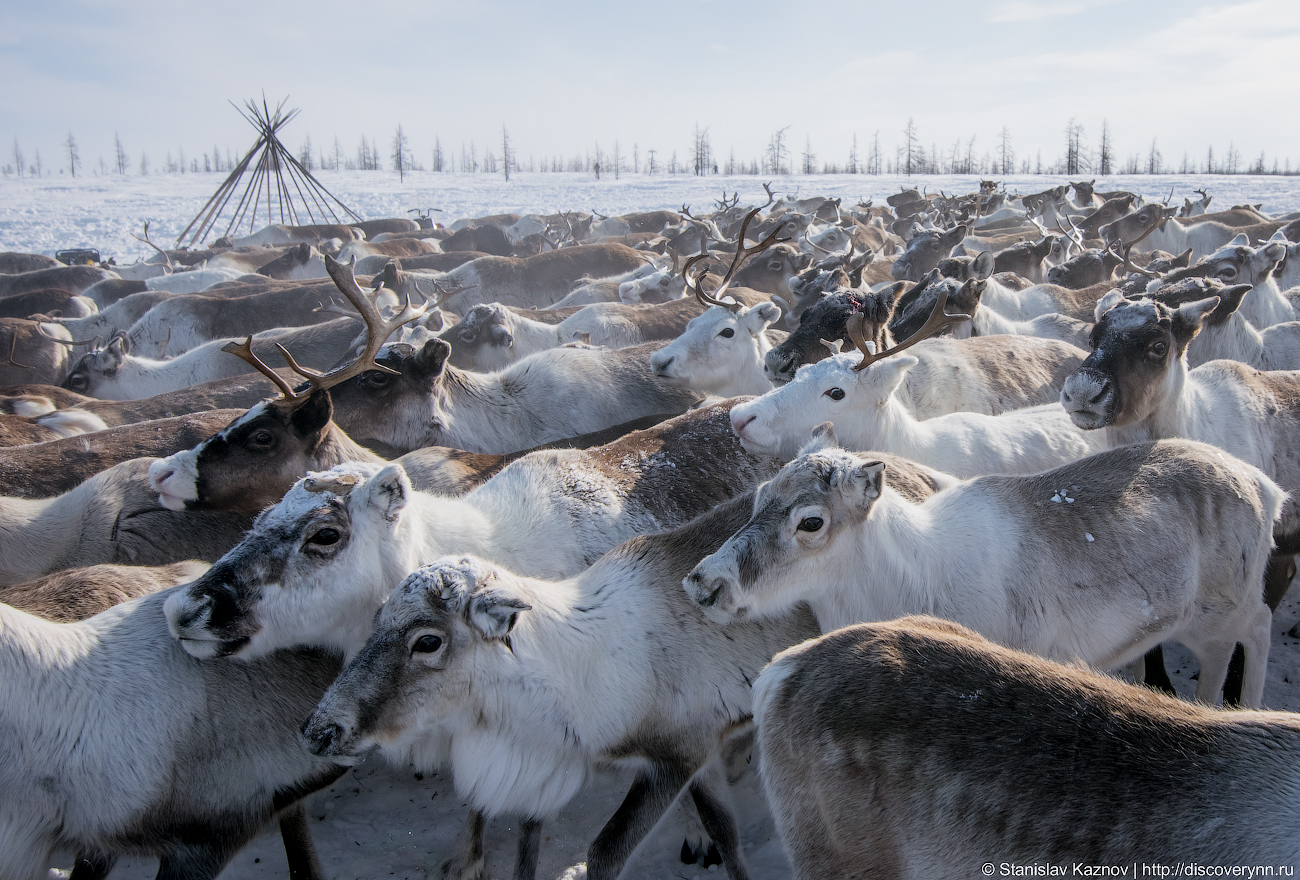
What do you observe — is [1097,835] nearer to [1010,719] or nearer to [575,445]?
[1010,719]

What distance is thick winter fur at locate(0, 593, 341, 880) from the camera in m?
2.60

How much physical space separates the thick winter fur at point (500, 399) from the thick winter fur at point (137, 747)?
2.49m

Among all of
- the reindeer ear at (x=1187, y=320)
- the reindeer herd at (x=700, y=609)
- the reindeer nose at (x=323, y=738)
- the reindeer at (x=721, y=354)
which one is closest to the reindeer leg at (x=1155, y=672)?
the reindeer herd at (x=700, y=609)

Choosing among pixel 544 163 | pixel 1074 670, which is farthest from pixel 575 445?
pixel 544 163

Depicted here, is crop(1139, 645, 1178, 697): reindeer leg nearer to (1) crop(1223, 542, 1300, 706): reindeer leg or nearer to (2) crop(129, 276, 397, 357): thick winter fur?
(1) crop(1223, 542, 1300, 706): reindeer leg

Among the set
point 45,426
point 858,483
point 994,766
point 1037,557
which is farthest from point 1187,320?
point 45,426

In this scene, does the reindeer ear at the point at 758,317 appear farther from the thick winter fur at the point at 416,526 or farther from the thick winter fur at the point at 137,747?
the thick winter fur at the point at 137,747

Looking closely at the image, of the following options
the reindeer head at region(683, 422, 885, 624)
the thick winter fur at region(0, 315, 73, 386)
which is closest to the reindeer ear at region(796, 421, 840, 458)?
the reindeer head at region(683, 422, 885, 624)

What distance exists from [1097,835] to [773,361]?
389cm

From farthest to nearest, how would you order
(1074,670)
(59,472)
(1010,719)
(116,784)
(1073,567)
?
(59,472) < (1073,567) < (116,784) < (1074,670) < (1010,719)

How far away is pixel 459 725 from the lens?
2.77 m

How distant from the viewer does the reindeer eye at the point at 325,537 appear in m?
2.93

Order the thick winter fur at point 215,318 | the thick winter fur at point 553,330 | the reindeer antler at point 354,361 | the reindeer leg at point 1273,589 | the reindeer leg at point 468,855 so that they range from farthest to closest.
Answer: the thick winter fur at point 215,318
the thick winter fur at point 553,330
the reindeer antler at point 354,361
the reindeer leg at point 1273,589
the reindeer leg at point 468,855

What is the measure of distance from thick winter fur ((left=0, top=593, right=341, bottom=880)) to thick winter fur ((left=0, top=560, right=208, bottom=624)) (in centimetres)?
28
